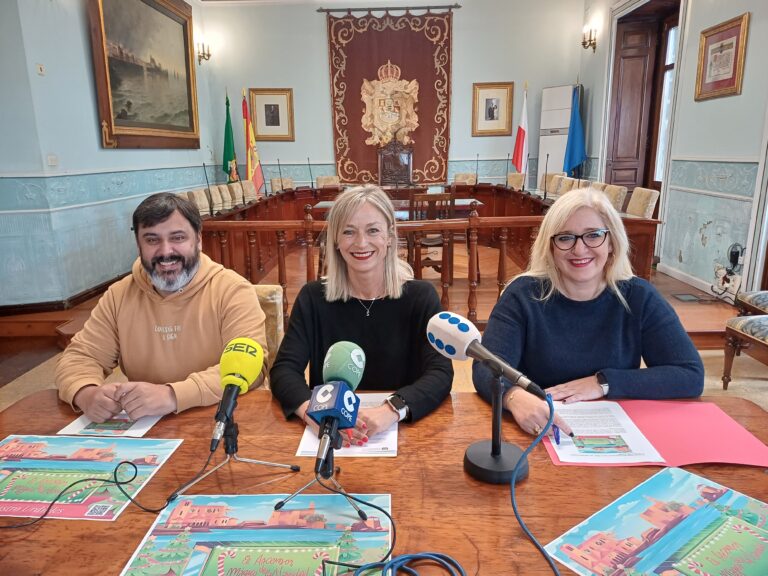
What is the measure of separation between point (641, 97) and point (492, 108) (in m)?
2.52

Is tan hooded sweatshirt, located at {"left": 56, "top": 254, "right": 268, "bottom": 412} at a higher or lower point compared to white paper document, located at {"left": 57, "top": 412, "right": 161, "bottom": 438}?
higher

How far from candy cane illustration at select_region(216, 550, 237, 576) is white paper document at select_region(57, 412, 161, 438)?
0.50 m

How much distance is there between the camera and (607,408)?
1.28m

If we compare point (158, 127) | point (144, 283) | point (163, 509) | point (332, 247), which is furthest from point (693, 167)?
Result: point (158, 127)

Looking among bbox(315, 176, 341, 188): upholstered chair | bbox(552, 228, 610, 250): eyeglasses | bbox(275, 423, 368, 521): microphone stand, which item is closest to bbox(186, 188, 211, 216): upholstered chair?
bbox(315, 176, 341, 188): upholstered chair

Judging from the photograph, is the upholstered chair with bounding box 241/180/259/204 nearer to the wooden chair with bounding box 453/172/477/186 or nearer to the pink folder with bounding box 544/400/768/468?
the wooden chair with bounding box 453/172/477/186

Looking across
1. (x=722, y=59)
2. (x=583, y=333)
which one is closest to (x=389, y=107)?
(x=722, y=59)

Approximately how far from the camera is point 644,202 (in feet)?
15.3

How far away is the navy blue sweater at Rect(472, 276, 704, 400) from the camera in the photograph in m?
1.46

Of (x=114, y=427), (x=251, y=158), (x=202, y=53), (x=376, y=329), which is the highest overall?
(x=202, y=53)

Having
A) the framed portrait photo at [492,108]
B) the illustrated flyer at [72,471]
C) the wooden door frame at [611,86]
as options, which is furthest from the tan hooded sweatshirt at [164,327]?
the framed portrait photo at [492,108]

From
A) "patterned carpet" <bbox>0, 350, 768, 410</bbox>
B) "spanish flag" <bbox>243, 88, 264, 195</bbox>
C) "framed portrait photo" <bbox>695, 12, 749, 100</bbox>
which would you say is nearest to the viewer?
"patterned carpet" <bbox>0, 350, 768, 410</bbox>

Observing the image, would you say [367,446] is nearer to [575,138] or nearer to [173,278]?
[173,278]

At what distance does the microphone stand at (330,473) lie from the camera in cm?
82
